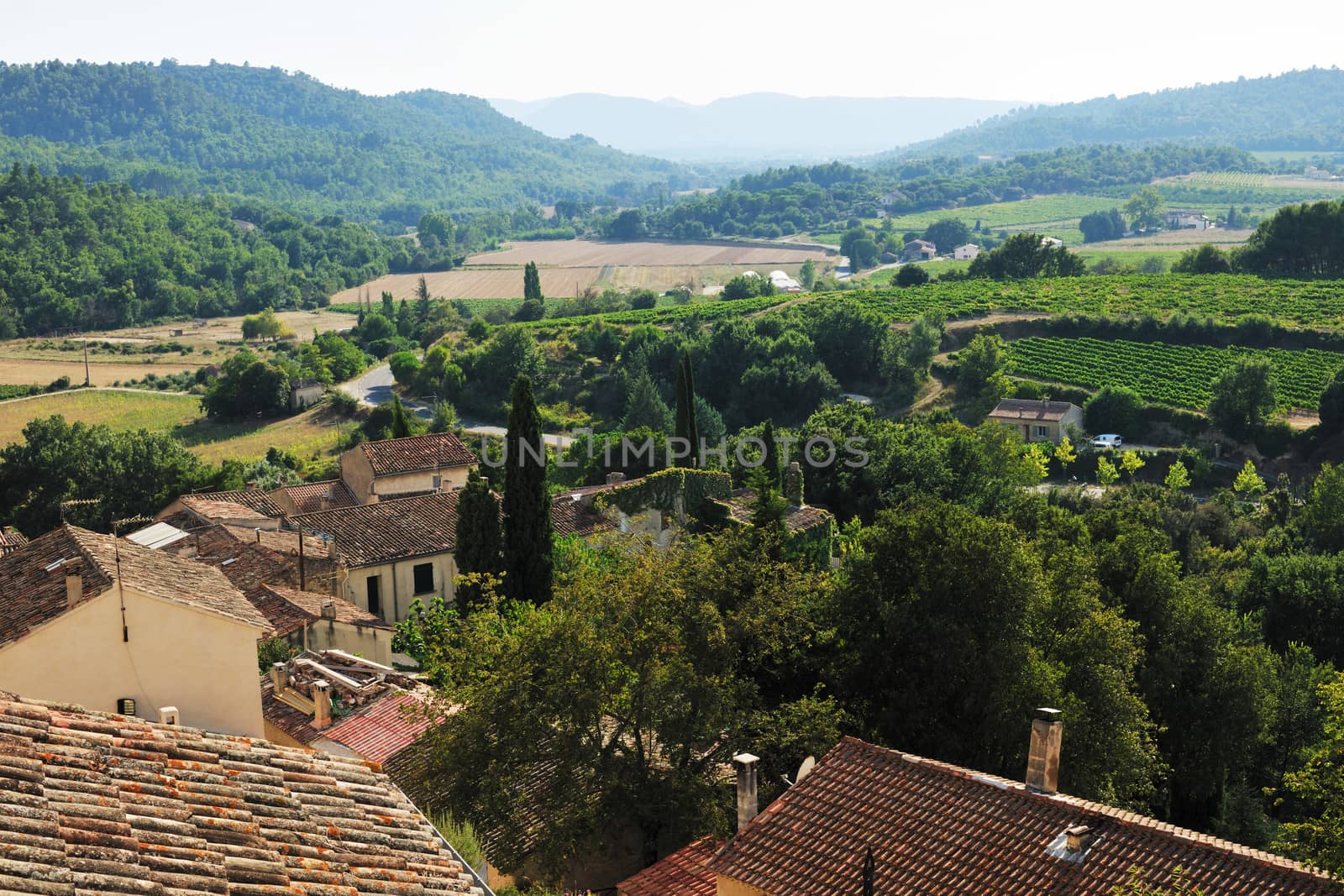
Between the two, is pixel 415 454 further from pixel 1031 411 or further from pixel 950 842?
pixel 1031 411

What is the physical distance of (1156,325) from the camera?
91.1 metres

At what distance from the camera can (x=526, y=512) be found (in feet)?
99.5

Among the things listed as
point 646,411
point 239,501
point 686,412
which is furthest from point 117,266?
point 239,501

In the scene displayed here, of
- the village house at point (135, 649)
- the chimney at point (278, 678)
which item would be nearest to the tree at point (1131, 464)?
the chimney at point (278, 678)

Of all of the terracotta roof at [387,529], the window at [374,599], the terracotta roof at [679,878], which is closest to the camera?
the terracotta roof at [679,878]

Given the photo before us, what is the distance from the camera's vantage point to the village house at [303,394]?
88562mm

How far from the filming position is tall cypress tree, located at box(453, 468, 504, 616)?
3073 centimetres

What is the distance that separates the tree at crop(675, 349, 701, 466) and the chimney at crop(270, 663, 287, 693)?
2798 cm

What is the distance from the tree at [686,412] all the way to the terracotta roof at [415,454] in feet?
27.8

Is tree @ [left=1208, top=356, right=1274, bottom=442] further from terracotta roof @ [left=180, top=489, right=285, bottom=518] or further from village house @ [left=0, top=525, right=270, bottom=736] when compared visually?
village house @ [left=0, top=525, right=270, bottom=736]

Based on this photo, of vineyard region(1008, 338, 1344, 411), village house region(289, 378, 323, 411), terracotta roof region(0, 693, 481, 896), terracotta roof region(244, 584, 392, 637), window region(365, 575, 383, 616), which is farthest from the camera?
village house region(289, 378, 323, 411)

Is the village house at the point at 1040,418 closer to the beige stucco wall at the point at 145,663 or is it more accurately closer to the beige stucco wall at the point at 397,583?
the beige stucco wall at the point at 397,583

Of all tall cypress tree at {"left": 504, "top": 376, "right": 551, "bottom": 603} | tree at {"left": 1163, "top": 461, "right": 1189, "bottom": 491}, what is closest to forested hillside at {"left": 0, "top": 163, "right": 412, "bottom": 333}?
tree at {"left": 1163, "top": 461, "right": 1189, "bottom": 491}

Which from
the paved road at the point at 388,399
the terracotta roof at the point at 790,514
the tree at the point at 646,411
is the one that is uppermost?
the terracotta roof at the point at 790,514
